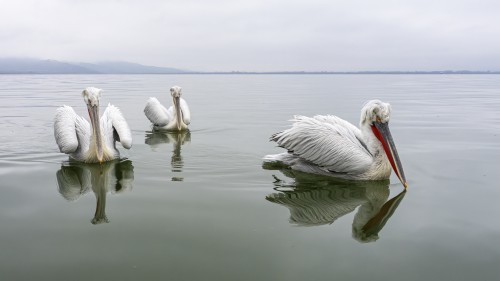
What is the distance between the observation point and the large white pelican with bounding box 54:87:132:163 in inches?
259

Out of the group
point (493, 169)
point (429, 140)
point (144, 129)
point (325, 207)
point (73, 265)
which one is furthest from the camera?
point (144, 129)

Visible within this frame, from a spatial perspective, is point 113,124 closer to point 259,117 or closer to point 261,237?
point 261,237

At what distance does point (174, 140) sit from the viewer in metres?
9.24

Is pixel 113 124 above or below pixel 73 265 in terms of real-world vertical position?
above

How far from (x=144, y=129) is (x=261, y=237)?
7.20 meters

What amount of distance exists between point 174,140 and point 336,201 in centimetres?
477

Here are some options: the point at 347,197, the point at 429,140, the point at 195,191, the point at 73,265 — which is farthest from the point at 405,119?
the point at 73,265

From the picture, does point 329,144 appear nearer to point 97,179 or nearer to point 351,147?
point 351,147

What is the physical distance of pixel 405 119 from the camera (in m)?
12.3

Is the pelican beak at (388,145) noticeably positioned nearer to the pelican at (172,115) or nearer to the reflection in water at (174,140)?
the reflection in water at (174,140)

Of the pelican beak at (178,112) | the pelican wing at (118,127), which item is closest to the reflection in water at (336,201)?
the pelican wing at (118,127)

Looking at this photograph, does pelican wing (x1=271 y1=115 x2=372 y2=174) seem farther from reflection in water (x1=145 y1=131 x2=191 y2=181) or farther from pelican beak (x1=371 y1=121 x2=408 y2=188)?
reflection in water (x1=145 y1=131 x2=191 y2=181)

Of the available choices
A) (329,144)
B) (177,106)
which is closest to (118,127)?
(177,106)

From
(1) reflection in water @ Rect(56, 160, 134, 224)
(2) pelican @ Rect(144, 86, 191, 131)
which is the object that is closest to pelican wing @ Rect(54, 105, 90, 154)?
(1) reflection in water @ Rect(56, 160, 134, 224)
